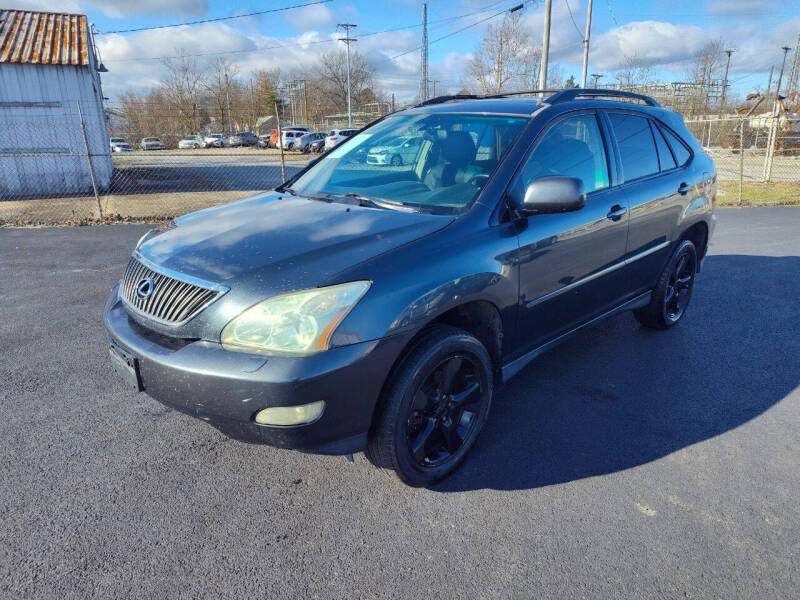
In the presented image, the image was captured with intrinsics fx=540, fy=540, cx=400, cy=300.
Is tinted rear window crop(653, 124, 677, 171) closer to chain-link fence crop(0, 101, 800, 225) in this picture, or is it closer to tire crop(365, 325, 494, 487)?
tire crop(365, 325, 494, 487)

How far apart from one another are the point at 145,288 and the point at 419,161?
176 cm

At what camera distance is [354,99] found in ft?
219

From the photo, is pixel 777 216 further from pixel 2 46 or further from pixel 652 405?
pixel 2 46

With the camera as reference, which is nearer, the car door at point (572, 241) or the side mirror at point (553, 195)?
the side mirror at point (553, 195)


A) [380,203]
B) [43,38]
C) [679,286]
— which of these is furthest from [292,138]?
[380,203]

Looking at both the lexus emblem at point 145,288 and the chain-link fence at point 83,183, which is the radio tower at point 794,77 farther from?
the lexus emblem at point 145,288

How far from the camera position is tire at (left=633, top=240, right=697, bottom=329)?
4383 millimetres

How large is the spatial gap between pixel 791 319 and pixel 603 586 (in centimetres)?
407

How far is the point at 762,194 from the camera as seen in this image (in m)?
14.6

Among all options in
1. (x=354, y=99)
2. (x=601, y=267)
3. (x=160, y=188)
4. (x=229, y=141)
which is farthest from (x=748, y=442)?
(x=354, y=99)

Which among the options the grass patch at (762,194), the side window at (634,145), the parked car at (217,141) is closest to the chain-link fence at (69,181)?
the side window at (634,145)

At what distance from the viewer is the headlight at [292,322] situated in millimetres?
2068

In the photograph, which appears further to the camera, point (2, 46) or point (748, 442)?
point (2, 46)

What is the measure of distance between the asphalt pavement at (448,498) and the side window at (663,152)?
1.53 meters
